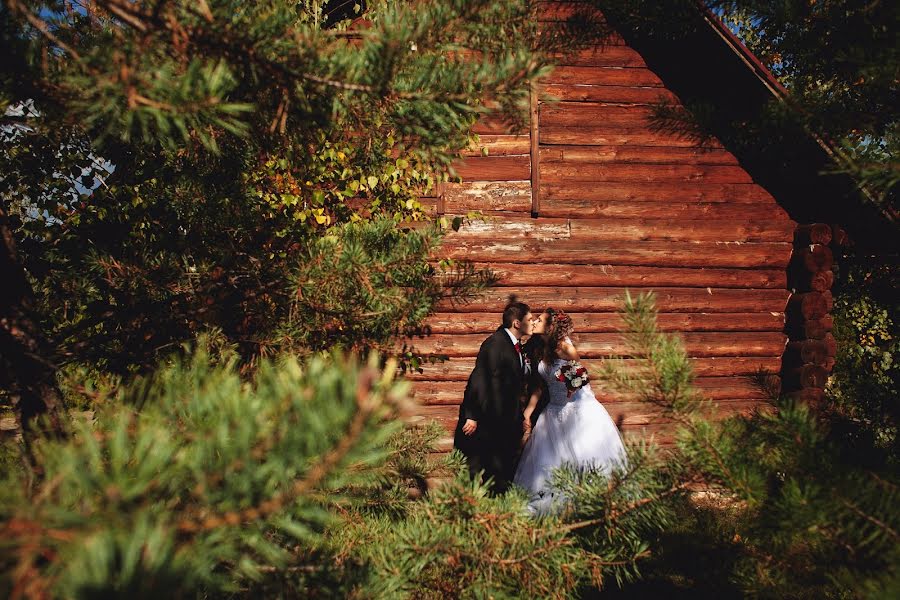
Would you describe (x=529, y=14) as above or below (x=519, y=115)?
above

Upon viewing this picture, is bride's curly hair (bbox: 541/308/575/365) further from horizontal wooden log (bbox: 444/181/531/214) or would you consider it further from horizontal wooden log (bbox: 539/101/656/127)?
horizontal wooden log (bbox: 539/101/656/127)

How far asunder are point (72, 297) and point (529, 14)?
218 centimetres

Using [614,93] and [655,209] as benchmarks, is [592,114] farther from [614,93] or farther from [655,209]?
[655,209]

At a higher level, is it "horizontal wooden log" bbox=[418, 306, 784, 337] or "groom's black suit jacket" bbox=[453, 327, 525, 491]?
"horizontal wooden log" bbox=[418, 306, 784, 337]

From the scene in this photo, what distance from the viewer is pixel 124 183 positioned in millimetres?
2697

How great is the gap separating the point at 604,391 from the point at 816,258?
3.01 metres

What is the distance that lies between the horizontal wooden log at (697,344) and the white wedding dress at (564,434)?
2.36 feet

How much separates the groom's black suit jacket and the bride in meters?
0.27

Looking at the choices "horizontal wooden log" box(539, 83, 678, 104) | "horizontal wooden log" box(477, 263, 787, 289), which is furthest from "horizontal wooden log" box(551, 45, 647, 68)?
"horizontal wooden log" box(477, 263, 787, 289)

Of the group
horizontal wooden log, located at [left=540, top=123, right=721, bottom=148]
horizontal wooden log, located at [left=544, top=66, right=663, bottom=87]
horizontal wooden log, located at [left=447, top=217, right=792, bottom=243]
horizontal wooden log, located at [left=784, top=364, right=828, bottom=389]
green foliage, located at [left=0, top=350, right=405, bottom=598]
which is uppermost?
horizontal wooden log, located at [left=544, top=66, right=663, bottom=87]

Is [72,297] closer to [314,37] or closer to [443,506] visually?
[314,37]

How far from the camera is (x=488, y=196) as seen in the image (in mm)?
5414

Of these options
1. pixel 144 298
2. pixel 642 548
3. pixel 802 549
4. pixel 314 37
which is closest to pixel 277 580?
pixel 642 548

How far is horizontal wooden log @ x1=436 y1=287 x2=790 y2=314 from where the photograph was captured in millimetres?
5438
